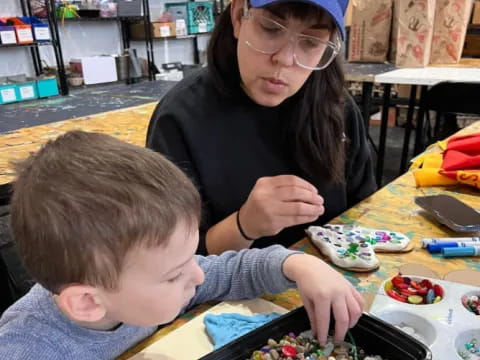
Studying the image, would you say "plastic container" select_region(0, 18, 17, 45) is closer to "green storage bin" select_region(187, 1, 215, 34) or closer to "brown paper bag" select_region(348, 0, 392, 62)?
"green storage bin" select_region(187, 1, 215, 34)

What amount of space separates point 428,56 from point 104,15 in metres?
2.18

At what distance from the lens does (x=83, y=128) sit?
1717 millimetres

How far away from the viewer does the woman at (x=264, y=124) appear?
81 centimetres

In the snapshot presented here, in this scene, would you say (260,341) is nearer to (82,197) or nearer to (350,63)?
(82,197)

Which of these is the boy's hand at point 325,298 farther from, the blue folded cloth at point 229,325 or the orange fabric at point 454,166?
the orange fabric at point 454,166

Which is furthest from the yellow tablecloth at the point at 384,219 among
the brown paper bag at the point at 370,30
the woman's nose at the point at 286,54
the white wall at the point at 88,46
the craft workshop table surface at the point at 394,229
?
the white wall at the point at 88,46

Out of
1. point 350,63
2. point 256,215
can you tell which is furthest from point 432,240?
point 350,63

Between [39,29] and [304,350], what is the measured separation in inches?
99.3

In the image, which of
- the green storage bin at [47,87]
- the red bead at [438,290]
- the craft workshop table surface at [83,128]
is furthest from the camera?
the green storage bin at [47,87]

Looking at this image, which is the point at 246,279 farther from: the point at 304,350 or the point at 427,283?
the point at 427,283

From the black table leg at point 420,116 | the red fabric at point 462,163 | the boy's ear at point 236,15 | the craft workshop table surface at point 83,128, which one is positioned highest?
the boy's ear at point 236,15

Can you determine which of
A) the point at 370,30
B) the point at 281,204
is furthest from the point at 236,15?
the point at 370,30

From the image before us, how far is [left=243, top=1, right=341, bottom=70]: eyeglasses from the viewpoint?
2.71ft

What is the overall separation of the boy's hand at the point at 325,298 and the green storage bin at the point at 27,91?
2120 millimetres
